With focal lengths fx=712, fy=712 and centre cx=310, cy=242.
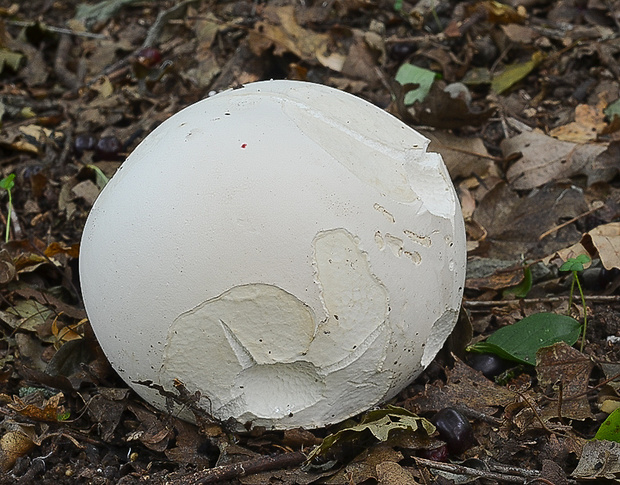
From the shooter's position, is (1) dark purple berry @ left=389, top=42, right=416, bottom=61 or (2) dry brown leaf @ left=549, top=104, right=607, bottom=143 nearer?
(2) dry brown leaf @ left=549, top=104, right=607, bottom=143

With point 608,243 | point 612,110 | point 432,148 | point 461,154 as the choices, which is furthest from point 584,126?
point 608,243

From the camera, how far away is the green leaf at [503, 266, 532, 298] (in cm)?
294

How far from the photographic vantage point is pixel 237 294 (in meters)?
2.08

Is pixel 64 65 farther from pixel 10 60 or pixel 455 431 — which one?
pixel 455 431

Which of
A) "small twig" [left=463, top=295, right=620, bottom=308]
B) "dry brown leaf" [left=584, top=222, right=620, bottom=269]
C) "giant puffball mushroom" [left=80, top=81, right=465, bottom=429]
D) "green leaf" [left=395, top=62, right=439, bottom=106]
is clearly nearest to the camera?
"giant puffball mushroom" [left=80, top=81, right=465, bottom=429]

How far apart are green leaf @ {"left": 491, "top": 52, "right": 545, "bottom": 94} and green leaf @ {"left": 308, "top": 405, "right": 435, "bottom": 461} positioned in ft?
8.34

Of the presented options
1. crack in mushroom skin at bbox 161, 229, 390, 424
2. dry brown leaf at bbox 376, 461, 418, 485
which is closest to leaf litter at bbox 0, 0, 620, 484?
dry brown leaf at bbox 376, 461, 418, 485

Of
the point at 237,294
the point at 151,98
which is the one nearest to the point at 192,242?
the point at 237,294

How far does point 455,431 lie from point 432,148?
1757mm

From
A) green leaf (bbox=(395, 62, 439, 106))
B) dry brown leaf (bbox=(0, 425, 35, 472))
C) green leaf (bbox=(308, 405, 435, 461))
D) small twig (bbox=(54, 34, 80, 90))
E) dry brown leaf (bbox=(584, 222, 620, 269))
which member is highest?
green leaf (bbox=(395, 62, 439, 106))

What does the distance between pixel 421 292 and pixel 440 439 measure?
510mm

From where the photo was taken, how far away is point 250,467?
7.36 feet

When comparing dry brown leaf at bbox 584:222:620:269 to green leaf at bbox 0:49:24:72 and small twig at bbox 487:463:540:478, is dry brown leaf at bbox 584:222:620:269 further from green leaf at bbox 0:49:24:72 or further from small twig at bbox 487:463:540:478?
green leaf at bbox 0:49:24:72

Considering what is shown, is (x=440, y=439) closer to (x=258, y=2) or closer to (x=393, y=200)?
(x=393, y=200)
